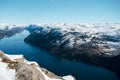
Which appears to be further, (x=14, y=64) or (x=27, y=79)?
(x=14, y=64)

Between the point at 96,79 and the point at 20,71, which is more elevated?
the point at 20,71

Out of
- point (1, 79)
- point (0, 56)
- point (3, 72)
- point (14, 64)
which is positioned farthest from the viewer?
point (0, 56)

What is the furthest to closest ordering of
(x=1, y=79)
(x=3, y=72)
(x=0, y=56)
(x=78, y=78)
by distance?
1. (x=78, y=78)
2. (x=0, y=56)
3. (x=3, y=72)
4. (x=1, y=79)

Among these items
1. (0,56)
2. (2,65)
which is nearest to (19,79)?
(2,65)

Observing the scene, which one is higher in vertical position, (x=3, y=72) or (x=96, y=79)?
(x=3, y=72)

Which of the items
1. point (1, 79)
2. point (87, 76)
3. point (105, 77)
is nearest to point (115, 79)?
point (105, 77)

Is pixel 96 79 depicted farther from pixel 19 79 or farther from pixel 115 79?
pixel 19 79

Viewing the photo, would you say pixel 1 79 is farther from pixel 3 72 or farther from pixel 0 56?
pixel 0 56

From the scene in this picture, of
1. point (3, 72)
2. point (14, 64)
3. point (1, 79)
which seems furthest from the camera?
point (14, 64)

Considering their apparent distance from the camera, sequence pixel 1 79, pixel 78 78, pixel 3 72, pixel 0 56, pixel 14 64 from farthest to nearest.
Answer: pixel 78 78, pixel 0 56, pixel 14 64, pixel 3 72, pixel 1 79
